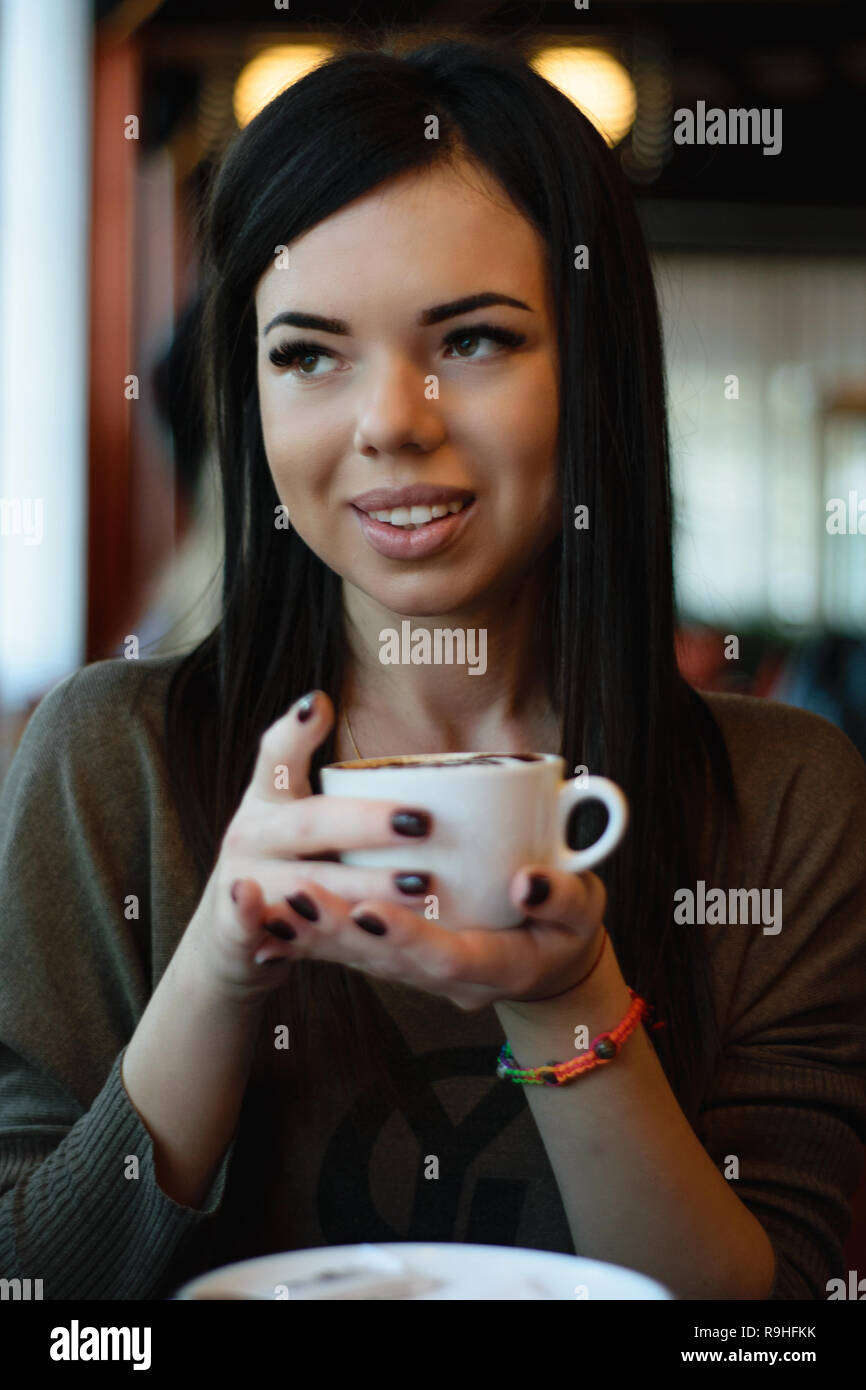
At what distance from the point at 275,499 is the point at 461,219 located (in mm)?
255

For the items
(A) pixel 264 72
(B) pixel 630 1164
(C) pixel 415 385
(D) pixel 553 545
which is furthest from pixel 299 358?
(A) pixel 264 72

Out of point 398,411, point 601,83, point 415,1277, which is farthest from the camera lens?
point 601,83

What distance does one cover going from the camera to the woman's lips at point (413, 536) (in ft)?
2.61

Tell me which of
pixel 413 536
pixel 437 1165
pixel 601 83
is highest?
pixel 601 83

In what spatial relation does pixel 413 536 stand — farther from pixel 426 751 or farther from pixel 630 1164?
pixel 630 1164

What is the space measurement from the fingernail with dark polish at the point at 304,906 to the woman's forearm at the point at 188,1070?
11 cm

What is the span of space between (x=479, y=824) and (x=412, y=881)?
32 mm

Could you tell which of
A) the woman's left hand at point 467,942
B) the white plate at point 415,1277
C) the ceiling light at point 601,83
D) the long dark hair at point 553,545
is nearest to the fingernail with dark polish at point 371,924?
the woman's left hand at point 467,942

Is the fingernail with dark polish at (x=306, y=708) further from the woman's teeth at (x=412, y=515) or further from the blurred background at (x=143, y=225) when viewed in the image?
the blurred background at (x=143, y=225)

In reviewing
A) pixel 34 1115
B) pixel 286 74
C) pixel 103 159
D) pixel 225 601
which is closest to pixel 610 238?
pixel 225 601

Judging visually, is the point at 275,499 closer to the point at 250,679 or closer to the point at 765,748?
the point at 250,679

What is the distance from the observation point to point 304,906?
0.49 meters

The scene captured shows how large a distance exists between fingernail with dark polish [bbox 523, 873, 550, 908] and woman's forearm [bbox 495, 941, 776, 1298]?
100 mm

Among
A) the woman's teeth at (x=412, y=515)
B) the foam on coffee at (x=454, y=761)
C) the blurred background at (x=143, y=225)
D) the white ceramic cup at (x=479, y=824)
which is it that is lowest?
the white ceramic cup at (x=479, y=824)
